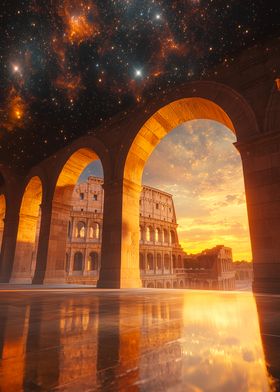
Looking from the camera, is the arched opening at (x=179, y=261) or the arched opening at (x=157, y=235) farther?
the arched opening at (x=179, y=261)

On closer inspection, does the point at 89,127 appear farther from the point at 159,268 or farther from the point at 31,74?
the point at 159,268

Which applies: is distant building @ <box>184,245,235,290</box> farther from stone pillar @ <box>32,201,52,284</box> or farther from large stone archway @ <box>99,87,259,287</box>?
large stone archway @ <box>99,87,259,287</box>

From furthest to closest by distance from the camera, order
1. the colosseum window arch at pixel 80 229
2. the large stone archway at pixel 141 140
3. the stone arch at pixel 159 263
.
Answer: the stone arch at pixel 159 263 < the colosseum window arch at pixel 80 229 < the large stone archway at pixel 141 140

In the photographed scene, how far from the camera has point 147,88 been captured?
888cm

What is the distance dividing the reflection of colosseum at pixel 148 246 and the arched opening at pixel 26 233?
21.6 meters

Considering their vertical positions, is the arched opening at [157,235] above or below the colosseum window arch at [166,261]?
above

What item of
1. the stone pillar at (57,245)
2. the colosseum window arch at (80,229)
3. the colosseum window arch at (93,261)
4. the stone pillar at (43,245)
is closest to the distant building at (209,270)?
the colosseum window arch at (93,261)

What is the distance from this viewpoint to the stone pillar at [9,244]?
14186 mm

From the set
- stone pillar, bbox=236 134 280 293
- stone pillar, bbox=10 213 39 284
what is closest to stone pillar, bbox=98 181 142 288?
stone pillar, bbox=236 134 280 293

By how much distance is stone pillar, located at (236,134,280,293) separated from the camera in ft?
18.3

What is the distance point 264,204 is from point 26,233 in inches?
536

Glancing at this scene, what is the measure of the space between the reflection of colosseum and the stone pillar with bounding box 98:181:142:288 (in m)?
28.6

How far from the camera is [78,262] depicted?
38.8 meters

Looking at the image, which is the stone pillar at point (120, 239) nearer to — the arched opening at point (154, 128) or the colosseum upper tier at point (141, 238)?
the arched opening at point (154, 128)
